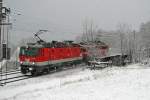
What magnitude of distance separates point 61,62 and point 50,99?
21.9 meters

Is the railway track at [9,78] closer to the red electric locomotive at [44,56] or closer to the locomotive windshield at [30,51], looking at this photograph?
the red electric locomotive at [44,56]

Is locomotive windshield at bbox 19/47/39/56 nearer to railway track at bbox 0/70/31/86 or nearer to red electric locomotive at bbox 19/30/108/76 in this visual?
red electric locomotive at bbox 19/30/108/76

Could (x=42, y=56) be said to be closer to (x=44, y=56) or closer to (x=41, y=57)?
(x=41, y=57)

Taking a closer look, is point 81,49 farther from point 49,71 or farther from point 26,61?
point 26,61

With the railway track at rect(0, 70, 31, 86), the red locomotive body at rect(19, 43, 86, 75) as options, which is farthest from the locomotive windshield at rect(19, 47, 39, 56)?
the railway track at rect(0, 70, 31, 86)

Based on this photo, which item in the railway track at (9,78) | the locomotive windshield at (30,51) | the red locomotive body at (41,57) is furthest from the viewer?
the locomotive windshield at (30,51)

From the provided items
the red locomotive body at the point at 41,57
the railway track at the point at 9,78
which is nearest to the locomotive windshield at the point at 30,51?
the red locomotive body at the point at 41,57

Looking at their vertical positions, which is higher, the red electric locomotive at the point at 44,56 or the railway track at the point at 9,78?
the red electric locomotive at the point at 44,56

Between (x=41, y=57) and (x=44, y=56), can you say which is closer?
(x=41, y=57)

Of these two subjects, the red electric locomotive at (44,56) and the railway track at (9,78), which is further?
the red electric locomotive at (44,56)

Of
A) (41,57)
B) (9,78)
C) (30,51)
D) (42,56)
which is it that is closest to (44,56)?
(42,56)

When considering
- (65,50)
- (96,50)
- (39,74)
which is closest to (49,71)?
(39,74)

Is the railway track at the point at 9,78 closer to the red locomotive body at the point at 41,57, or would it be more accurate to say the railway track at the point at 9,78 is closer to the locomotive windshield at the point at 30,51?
the red locomotive body at the point at 41,57

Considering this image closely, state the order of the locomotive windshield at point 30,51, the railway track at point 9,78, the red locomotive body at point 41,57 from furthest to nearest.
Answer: the locomotive windshield at point 30,51 → the red locomotive body at point 41,57 → the railway track at point 9,78
